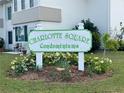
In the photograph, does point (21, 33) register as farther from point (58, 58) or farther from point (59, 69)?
point (59, 69)

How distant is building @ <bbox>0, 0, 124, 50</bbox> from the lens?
81.7 feet

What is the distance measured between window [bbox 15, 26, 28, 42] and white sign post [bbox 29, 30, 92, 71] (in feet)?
53.8

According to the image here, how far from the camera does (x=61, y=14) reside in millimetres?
26094

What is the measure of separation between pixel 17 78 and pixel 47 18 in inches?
607

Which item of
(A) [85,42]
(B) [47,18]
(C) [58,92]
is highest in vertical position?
(B) [47,18]

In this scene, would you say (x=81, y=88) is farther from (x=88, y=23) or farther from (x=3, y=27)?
(x=3, y=27)

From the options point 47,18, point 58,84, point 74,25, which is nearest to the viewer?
point 58,84

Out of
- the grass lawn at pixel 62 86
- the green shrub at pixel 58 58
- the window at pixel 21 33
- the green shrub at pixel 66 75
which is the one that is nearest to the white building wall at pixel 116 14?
the window at pixel 21 33

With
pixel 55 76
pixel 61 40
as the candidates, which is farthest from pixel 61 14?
pixel 55 76

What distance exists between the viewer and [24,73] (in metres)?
10.3

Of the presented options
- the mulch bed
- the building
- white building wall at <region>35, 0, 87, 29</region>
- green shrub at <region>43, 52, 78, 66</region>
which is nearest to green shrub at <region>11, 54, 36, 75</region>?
the mulch bed

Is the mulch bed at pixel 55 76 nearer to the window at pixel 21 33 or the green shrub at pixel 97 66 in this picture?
the green shrub at pixel 97 66

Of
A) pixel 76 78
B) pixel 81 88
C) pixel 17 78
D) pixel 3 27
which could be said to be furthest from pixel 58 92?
pixel 3 27

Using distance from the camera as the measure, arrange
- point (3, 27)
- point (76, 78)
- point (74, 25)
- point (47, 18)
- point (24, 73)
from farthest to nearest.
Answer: point (3, 27) → point (74, 25) → point (47, 18) → point (24, 73) → point (76, 78)
